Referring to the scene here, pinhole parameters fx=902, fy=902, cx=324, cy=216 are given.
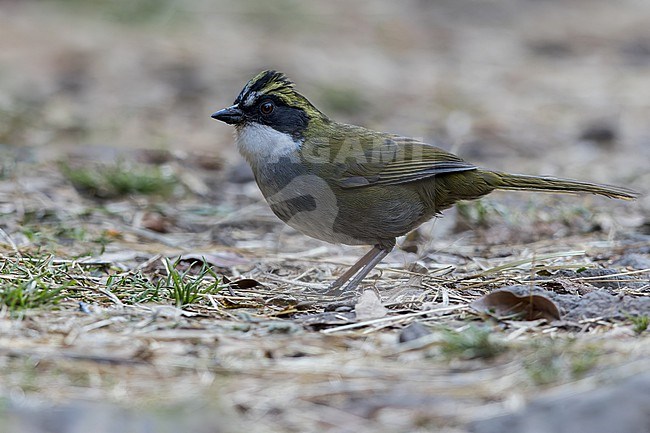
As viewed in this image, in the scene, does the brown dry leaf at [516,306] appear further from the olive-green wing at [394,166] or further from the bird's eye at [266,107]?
the bird's eye at [266,107]

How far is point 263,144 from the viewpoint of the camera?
4.94 meters

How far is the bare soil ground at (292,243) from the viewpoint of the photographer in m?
2.82

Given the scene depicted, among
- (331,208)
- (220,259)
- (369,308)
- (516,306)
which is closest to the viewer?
(516,306)

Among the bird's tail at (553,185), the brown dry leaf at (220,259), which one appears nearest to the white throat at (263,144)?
the brown dry leaf at (220,259)

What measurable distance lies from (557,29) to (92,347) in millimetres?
12722

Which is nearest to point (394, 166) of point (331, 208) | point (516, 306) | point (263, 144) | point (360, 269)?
point (331, 208)

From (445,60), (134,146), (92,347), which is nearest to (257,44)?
(445,60)

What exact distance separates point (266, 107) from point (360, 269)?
1.05 meters

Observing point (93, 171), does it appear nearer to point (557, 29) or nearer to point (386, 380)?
point (386, 380)

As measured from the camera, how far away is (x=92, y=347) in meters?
3.24

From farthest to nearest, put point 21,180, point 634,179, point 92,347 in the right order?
1. point 634,179
2. point 21,180
3. point 92,347

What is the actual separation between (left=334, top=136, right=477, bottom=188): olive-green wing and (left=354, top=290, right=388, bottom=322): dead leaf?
3.07 ft

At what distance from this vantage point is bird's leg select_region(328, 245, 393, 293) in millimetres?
4703

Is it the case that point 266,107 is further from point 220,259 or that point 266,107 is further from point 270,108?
point 220,259
